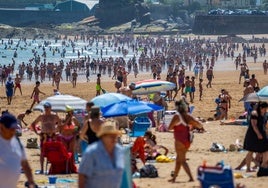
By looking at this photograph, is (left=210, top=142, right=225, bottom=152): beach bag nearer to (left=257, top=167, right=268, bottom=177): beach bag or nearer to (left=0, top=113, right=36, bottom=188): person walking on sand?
(left=257, top=167, right=268, bottom=177): beach bag

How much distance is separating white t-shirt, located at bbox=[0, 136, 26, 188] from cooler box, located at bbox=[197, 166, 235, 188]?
6.31 feet

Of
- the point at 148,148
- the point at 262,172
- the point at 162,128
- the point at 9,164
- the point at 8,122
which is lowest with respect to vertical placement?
the point at 162,128

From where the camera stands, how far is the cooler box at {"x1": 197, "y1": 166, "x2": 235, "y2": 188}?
828cm

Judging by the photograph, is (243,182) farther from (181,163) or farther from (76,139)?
(76,139)

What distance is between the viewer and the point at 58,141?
12.6 metres

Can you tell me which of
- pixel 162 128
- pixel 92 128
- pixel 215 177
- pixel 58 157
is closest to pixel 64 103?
pixel 162 128

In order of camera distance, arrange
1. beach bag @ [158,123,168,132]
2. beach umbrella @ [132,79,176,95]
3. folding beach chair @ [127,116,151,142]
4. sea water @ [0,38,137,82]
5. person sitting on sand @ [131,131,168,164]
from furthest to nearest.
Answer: sea water @ [0,38,137,82], beach umbrella @ [132,79,176,95], beach bag @ [158,123,168,132], folding beach chair @ [127,116,151,142], person sitting on sand @ [131,131,168,164]

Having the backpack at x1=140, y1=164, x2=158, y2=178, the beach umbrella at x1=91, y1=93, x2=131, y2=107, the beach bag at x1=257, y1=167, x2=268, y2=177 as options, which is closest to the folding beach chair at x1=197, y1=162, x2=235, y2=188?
the beach bag at x1=257, y1=167, x2=268, y2=177

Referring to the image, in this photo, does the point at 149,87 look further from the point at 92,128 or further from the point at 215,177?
the point at 215,177

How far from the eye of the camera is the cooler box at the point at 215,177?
8.28 m

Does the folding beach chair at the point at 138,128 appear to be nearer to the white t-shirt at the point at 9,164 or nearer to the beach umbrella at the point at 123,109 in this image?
the beach umbrella at the point at 123,109

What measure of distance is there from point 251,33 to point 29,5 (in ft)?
183

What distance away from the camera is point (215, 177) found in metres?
8.30

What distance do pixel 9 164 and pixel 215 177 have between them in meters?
2.12
